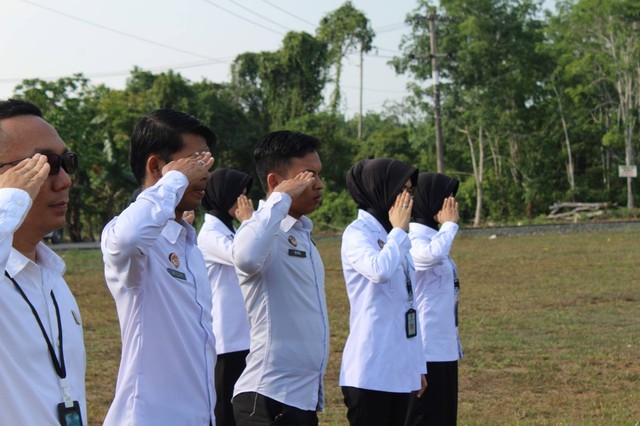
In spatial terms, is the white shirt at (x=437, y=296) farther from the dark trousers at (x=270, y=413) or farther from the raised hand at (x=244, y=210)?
the dark trousers at (x=270, y=413)

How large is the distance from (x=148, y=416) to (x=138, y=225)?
0.69 meters

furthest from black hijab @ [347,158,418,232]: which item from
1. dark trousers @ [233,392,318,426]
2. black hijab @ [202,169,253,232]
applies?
dark trousers @ [233,392,318,426]

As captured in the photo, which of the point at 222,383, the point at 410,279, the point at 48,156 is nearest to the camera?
the point at 48,156

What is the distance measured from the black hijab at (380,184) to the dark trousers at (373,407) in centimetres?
101

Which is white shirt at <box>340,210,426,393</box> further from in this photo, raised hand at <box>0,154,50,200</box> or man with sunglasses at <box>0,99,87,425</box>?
raised hand at <box>0,154,50,200</box>

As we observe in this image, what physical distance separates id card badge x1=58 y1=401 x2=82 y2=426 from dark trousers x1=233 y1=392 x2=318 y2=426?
170 cm

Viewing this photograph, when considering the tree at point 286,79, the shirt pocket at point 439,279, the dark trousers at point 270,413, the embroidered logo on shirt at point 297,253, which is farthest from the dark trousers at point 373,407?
the tree at point 286,79

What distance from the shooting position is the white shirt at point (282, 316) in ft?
13.3

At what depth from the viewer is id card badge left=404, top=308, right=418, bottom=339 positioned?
4879mm

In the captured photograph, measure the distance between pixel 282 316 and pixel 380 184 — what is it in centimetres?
128

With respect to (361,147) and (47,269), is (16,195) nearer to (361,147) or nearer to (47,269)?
(47,269)

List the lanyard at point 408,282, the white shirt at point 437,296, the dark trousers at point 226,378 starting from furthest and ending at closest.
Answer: the white shirt at point 437,296, the dark trousers at point 226,378, the lanyard at point 408,282

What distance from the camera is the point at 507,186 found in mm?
42250

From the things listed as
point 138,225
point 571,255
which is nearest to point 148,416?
point 138,225
